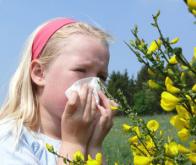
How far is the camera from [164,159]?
38.6 inches

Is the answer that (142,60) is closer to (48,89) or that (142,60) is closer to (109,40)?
(48,89)

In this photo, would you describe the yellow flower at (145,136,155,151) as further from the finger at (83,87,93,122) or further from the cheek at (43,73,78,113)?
the cheek at (43,73,78,113)

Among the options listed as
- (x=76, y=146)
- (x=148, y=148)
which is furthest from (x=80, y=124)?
(x=148, y=148)

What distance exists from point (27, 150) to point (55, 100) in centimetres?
26

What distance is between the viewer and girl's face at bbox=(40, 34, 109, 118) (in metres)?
2.17

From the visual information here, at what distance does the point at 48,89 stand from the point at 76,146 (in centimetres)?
34

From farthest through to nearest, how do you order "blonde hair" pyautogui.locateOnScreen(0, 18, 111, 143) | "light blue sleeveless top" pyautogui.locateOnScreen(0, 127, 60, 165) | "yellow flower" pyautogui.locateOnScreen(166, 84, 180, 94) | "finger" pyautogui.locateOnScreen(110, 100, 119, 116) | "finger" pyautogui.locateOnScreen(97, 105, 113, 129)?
"blonde hair" pyautogui.locateOnScreen(0, 18, 111, 143) → "finger" pyautogui.locateOnScreen(97, 105, 113, 129) → "light blue sleeveless top" pyautogui.locateOnScreen(0, 127, 60, 165) → "finger" pyautogui.locateOnScreen(110, 100, 119, 116) → "yellow flower" pyautogui.locateOnScreen(166, 84, 180, 94)

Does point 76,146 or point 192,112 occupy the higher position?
point 192,112

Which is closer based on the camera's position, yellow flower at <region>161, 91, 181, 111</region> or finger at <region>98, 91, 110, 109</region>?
yellow flower at <region>161, 91, 181, 111</region>

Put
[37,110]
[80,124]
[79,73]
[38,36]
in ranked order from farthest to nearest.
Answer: [38,36] → [37,110] → [79,73] → [80,124]

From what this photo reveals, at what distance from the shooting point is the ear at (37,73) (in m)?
2.34

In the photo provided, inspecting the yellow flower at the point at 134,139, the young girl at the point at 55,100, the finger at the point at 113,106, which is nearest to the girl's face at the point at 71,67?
Answer: the young girl at the point at 55,100

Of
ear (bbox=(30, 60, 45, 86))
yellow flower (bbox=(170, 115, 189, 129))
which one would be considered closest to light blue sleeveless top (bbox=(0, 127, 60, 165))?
ear (bbox=(30, 60, 45, 86))

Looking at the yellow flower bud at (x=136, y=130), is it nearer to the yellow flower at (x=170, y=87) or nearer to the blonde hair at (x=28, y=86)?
the yellow flower at (x=170, y=87)
